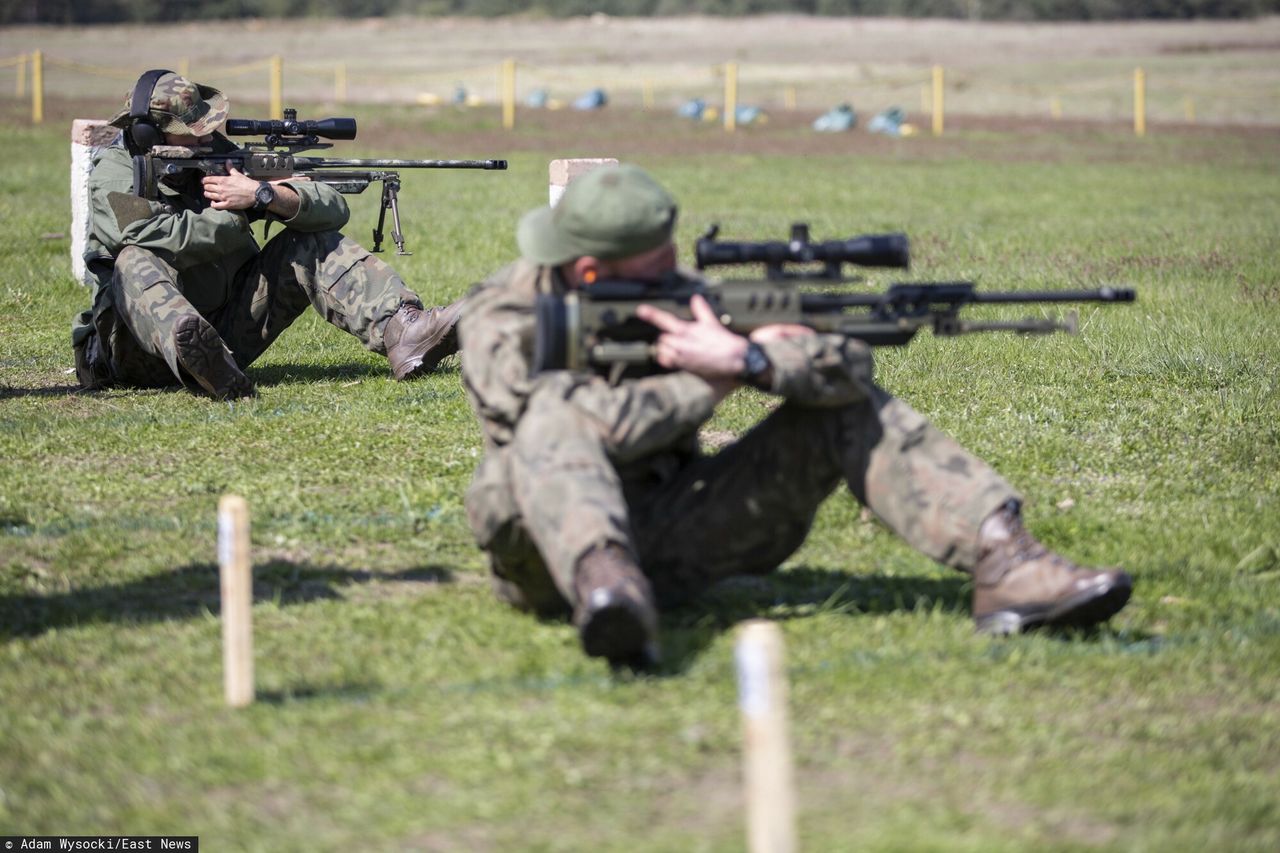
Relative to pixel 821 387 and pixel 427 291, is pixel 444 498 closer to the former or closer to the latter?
pixel 821 387

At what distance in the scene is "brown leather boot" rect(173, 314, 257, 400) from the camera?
9.12 metres

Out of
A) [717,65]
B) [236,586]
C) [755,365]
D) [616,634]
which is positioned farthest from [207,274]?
[717,65]

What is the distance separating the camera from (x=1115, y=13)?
94812 mm

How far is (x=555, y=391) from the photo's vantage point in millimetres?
5215

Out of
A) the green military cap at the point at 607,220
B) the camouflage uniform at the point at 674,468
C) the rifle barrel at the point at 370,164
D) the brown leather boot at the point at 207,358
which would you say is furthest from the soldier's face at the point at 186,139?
the green military cap at the point at 607,220

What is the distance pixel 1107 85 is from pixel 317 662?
59757 mm

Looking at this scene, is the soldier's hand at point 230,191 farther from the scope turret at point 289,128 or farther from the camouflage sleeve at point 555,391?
the camouflage sleeve at point 555,391

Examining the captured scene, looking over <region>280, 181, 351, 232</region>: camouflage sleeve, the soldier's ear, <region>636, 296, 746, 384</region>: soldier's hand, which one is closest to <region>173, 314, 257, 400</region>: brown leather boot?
<region>280, 181, 351, 232</region>: camouflage sleeve

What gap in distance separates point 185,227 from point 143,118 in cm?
68

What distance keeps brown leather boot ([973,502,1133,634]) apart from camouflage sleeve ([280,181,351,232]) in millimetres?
5606

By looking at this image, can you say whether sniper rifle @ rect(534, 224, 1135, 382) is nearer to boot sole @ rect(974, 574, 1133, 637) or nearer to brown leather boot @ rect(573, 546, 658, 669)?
brown leather boot @ rect(573, 546, 658, 669)

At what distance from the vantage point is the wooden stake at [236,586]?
14.4 feet

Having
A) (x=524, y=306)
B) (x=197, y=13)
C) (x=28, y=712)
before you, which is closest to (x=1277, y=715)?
(x=524, y=306)

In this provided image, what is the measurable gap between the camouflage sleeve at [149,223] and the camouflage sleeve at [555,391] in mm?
4561
